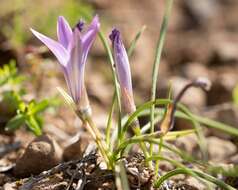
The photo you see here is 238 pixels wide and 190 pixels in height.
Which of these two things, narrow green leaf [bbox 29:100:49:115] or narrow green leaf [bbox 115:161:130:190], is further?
narrow green leaf [bbox 29:100:49:115]

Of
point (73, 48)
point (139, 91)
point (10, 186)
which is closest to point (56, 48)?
point (73, 48)

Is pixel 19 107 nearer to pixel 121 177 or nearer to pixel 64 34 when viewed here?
pixel 64 34

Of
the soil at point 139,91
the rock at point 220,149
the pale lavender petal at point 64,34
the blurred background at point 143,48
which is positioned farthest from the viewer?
the blurred background at point 143,48

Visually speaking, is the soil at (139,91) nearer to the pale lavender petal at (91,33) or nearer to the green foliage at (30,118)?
the green foliage at (30,118)

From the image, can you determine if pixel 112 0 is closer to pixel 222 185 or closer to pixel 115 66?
pixel 115 66

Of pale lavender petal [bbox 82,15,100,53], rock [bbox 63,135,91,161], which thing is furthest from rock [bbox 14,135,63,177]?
pale lavender petal [bbox 82,15,100,53]

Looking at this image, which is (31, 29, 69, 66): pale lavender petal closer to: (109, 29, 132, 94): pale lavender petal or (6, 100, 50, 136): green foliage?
(109, 29, 132, 94): pale lavender petal

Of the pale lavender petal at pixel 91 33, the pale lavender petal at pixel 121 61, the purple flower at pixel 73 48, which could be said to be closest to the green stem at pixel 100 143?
the purple flower at pixel 73 48
